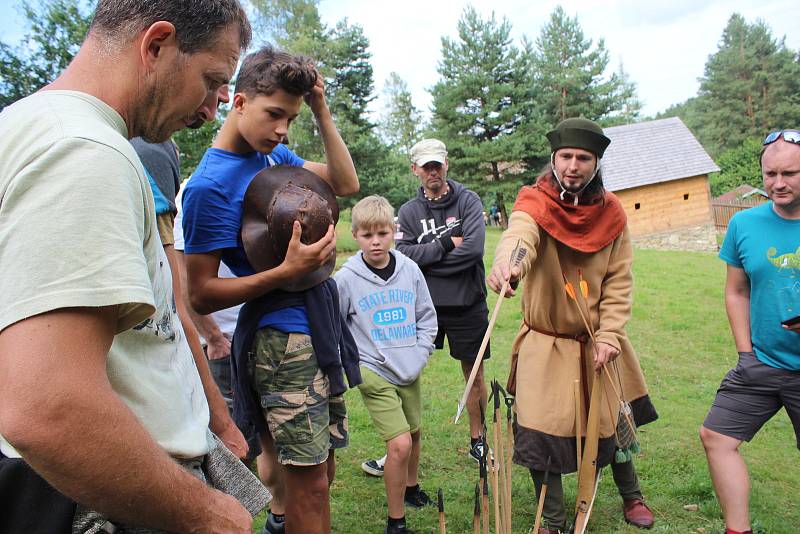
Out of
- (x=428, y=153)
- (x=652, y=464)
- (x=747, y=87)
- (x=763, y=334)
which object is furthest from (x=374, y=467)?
(x=747, y=87)

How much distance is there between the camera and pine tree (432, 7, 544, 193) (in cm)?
3400

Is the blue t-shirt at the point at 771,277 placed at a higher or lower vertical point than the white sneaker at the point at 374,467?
higher

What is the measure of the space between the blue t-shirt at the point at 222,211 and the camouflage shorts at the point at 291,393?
66 mm

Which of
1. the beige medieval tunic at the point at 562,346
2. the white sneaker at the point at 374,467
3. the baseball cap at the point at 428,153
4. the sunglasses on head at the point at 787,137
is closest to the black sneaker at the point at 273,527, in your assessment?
the white sneaker at the point at 374,467

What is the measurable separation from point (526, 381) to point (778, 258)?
1479 mm

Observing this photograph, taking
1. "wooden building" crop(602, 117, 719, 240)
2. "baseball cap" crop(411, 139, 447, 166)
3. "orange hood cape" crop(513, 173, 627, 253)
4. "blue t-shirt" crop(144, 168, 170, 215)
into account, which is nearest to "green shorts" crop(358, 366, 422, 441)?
"orange hood cape" crop(513, 173, 627, 253)

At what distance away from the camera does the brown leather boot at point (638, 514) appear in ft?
11.9

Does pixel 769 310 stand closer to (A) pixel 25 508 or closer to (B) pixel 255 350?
(B) pixel 255 350

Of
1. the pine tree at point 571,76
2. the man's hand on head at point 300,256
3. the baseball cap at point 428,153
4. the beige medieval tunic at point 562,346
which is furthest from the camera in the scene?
the pine tree at point 571,76

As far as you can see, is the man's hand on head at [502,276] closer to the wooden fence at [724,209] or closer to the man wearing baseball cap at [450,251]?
the man wearing baseball cap at [450,251]

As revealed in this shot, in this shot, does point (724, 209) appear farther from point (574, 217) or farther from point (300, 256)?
point (300, 256)

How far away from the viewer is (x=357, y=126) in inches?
960

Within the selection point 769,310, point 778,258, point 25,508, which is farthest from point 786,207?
point 25,508

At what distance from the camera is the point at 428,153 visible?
16.3ft
